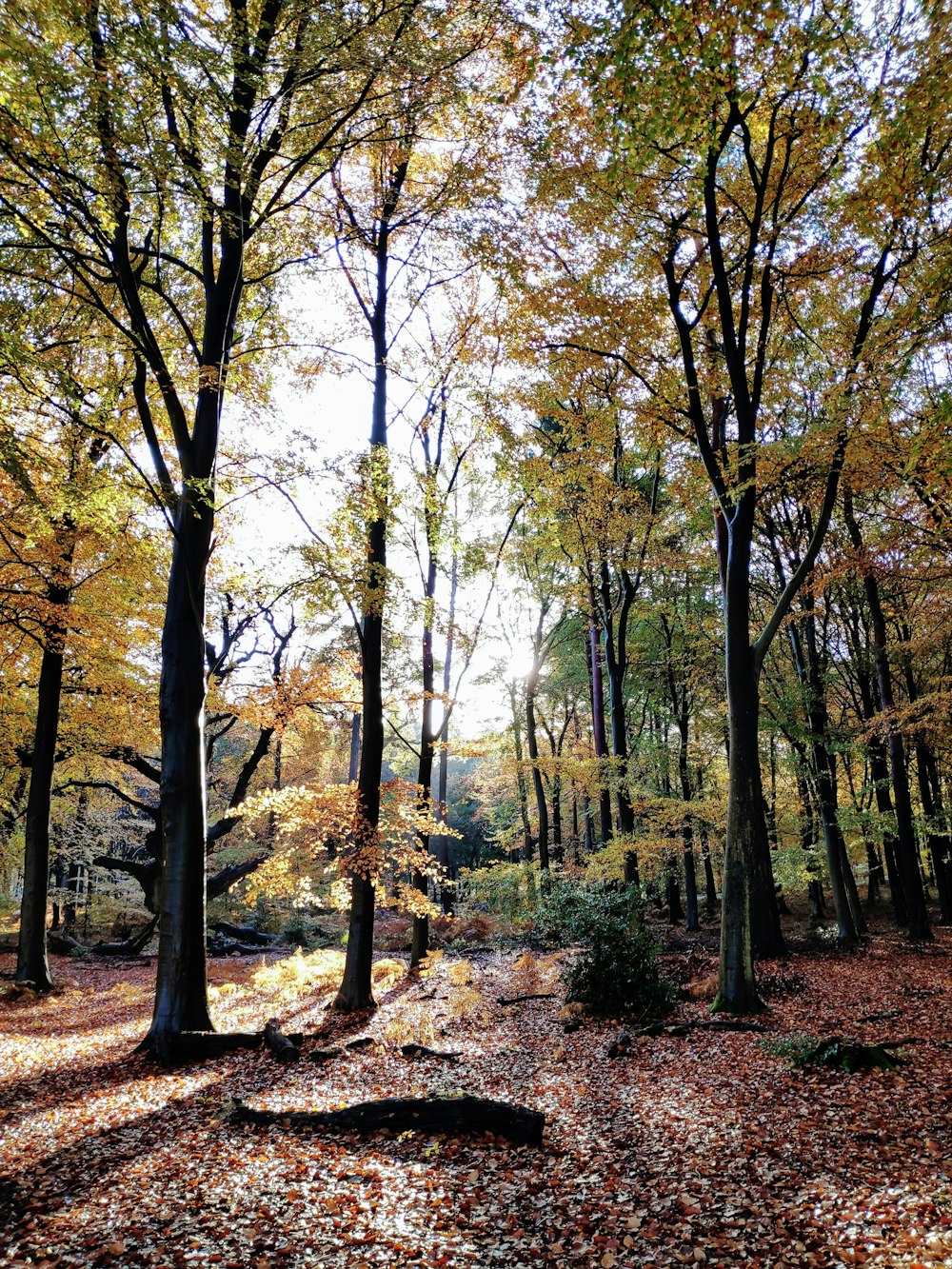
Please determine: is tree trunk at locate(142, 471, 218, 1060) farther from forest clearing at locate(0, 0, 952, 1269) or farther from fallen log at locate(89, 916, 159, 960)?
fallen log at locate(89, 916, 159, 960)

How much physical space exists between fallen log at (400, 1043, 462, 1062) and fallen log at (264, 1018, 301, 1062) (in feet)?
4.27

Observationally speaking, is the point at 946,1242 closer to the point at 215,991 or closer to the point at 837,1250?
the point at 837,1250

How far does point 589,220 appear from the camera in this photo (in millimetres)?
9586

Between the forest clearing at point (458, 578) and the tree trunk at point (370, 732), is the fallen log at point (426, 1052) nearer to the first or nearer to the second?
the forest clearing at point (458, 578)

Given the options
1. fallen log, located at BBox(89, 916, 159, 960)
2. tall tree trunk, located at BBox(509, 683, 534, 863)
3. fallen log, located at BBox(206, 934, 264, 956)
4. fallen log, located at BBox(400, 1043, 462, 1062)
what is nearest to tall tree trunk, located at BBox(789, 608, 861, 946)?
tall tree trunk, located at BBox(509, 683, 534, 863)

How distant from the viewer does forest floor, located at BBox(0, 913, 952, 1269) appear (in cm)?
361

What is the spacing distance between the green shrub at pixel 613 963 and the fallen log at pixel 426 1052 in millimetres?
2488

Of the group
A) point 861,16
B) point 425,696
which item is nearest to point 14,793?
point 425,696

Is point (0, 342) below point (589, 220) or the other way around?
below

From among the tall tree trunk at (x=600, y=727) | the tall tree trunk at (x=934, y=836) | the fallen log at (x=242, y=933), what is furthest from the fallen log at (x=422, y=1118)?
the tall tree trunk at (x=934, y=836)

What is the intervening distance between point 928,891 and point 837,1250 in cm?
3100

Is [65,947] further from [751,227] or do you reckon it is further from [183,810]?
[751,227]

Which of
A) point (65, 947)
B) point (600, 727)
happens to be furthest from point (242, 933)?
point (600, 727)

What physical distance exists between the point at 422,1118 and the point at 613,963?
189 inches
